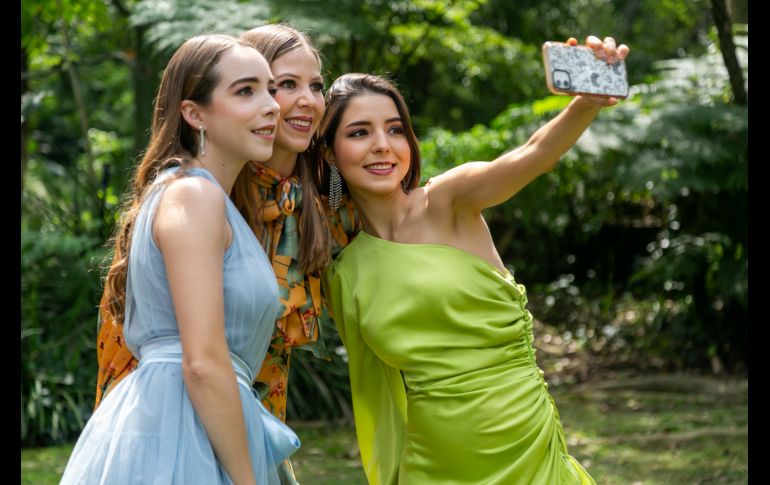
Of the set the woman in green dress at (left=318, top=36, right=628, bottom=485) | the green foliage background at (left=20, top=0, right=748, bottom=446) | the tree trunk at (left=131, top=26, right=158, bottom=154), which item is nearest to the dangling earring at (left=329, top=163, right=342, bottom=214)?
the woman in green dress at (left=318, top=36, right=628, bottom=485)

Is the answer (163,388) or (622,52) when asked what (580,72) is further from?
(163,388)

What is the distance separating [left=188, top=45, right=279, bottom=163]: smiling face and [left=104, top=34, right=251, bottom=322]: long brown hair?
3 centimetres

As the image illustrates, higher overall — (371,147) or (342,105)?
(342,105)

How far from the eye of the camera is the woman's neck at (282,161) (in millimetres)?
3032

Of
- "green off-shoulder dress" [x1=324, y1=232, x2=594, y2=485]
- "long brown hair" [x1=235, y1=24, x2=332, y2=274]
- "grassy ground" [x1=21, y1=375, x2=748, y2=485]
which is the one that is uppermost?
"long brown hair" [x1=235, y1=24, x2=332, y2=274]

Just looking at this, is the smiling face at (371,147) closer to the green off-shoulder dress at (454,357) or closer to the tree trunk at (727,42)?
the green off-shoulder dress at (454,357)

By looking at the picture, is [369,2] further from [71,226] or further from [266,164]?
[266,164]

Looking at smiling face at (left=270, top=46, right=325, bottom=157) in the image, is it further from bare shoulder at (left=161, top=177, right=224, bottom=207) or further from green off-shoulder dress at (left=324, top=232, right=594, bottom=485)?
bare shoulder at (left=161, top=177, right=224, bottom=207)

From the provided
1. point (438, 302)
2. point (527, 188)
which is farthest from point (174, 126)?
point (527, 188)

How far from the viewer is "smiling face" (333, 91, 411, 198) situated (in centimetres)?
317

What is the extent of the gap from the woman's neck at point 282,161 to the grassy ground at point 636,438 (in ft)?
11.4

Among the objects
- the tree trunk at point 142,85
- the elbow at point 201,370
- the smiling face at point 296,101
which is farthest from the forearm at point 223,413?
the tree trunk at point 142,85

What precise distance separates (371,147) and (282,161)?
0.96ft

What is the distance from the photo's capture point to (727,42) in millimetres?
6387
